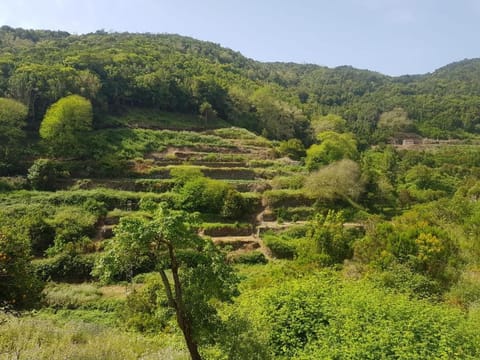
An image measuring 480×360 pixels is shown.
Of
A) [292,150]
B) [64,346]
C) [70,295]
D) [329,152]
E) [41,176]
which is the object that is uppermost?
[329,152]

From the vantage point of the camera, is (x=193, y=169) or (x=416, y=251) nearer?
(x=416, y=251)

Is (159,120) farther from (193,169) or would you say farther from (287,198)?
(287,198)

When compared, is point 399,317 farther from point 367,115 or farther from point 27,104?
point 367,115

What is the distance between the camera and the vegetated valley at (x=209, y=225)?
7480 millimetres

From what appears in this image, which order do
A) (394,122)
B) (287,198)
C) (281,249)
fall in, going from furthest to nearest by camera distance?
(394,122) → (287,198) → (281,249)

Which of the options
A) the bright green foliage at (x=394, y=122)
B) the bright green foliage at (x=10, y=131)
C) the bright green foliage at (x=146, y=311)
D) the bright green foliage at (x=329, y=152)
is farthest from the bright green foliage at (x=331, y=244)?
the bright green foliage at (x=394, y=122)

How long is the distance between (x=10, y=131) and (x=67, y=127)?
16.4ft

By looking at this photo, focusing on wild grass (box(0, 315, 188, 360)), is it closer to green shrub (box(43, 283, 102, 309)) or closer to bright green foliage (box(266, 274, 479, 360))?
bright green foliage (box(266, 274, 479, 360))

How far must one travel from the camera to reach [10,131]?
3478 cm

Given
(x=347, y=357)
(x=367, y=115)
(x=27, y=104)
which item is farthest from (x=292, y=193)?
(x=367, y=115)

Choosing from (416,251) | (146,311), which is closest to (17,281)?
(146,311)

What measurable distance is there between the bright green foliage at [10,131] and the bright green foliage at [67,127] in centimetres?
232

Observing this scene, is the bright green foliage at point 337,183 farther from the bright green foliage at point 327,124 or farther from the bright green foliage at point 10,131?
the bright green foliage at point 327,124

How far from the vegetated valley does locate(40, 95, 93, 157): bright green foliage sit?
165mm
